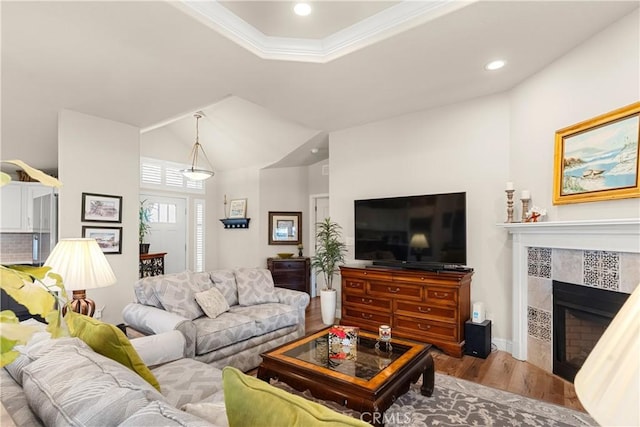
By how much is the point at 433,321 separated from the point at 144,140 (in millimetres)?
5702

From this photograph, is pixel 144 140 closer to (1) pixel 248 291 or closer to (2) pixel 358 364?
(1) pixel 248 291

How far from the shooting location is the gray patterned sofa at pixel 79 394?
2.82ft

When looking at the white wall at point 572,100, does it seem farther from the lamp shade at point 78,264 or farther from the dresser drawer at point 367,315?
the lamp shade at point 78,264

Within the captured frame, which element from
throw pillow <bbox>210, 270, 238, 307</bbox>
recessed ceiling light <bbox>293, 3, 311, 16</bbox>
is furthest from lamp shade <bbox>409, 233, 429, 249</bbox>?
recessed ceiling light <bbox>293, 3, 311, 16</bbox>

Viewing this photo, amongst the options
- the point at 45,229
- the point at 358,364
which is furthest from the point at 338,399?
the point at 45,229

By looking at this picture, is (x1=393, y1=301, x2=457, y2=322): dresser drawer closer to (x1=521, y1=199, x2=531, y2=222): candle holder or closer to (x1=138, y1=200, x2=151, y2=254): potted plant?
(x1=521, y1=199, x2=531, y2=222): candle holder

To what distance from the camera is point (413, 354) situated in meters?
2.29

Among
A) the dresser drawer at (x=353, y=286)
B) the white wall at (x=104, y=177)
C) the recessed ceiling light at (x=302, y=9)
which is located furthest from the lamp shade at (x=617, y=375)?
the white wall at (x=104, y=177)

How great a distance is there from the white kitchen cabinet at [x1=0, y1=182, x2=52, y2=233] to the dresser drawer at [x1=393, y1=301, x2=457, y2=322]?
5399 millimetres

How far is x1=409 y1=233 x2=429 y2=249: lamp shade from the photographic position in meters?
3.71

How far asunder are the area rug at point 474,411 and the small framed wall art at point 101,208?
3.19 metres

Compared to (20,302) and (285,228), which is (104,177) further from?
(20,302)

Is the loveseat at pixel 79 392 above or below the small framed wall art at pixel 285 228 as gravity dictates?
below

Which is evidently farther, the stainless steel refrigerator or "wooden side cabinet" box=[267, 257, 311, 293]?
"wooden side cabinet" box=[267, 257, 311, 293]
